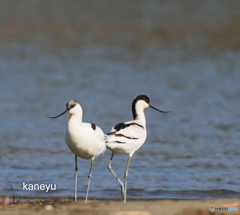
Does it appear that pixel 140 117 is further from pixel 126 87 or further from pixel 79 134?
pixel 126 87

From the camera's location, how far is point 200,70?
62.2 ft

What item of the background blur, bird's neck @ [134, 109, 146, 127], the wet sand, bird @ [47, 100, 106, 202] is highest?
the background blur

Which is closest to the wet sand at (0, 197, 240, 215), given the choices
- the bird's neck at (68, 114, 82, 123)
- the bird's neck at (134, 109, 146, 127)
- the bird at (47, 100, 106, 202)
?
the bird at (47, 100, 106, 202)

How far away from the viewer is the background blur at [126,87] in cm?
948

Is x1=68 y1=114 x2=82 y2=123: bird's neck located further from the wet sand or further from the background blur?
the background blur

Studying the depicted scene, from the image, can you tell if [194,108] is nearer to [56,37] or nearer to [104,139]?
[104,139]

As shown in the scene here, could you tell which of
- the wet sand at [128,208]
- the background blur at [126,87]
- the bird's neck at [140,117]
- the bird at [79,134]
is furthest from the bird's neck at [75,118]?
the background blur at [126,87]

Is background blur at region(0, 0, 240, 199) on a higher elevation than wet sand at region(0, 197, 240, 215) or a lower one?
higher

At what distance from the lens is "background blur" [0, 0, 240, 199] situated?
31.1 ft

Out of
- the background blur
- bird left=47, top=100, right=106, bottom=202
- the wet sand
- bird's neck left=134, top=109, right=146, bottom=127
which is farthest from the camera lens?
the background blur

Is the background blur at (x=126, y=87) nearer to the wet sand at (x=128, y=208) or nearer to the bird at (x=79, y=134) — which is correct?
the bird at (x=79, y=134)

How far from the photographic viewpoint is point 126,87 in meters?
16.4

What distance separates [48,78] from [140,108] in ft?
30.6

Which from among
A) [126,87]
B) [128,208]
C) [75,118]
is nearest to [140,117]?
[75,118]
